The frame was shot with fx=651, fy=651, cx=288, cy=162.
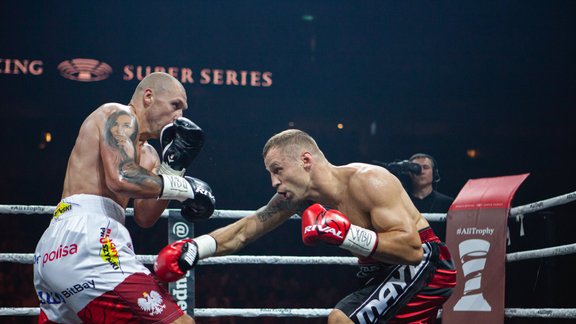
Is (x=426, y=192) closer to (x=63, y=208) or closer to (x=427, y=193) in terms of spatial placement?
(x=427, y=193)

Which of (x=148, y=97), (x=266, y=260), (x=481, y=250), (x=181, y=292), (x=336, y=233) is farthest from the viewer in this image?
(x=481, y=250)

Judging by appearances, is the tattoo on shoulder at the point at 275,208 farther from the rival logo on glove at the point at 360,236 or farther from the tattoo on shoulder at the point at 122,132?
the tattoo on shoulder at the point at 122,132

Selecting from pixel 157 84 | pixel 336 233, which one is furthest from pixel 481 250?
pixel 157 84

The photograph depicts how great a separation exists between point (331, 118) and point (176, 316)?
20.3ft

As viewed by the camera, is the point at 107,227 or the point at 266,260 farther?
the point at 266,260

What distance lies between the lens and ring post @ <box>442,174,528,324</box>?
3.06m

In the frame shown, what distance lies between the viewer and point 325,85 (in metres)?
8.06

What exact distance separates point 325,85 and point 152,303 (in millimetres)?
6263

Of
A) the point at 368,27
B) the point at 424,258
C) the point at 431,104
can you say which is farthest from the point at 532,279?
the point at 424,258

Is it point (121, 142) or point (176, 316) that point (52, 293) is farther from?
point (121, 142)

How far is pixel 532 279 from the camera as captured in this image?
20.0 ft

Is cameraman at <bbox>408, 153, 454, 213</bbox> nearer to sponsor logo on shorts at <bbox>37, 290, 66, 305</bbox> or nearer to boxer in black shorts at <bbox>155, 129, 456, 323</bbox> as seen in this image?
boxer in black shorts at <bbox>155, 129, 456, 323</bbox>

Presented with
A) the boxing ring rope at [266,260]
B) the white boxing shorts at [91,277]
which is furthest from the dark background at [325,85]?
the white boxing shorts at [91,277]

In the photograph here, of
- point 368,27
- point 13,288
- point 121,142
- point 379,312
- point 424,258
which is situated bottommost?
point 13,288
